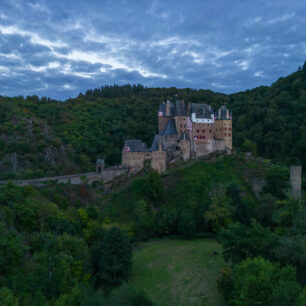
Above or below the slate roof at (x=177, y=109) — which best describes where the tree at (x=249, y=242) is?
below

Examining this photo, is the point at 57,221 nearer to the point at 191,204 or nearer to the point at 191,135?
the point at 191,204

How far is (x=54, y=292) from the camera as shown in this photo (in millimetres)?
22391

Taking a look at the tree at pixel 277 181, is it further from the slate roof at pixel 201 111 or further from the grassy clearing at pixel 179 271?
the slate roof at pixel 201 111

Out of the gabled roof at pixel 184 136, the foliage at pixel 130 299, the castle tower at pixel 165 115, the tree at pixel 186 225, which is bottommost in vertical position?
the tree at pixel 186 225

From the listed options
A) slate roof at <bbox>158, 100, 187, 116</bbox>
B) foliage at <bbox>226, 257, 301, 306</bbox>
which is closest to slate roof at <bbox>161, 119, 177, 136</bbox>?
slate roof at <bbox>158, 100, 187, 116</bbox>

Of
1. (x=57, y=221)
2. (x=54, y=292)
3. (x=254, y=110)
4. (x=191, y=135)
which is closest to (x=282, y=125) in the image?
(x=254, y=110)

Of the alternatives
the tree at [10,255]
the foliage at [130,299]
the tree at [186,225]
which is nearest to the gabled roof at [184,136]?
the tree at [186,225]

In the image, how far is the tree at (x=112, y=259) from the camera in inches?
1113

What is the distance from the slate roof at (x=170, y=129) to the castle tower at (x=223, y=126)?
9.60m

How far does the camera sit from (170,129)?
54.5 m

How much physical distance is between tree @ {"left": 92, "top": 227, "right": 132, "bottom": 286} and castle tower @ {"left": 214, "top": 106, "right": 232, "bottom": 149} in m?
34.7

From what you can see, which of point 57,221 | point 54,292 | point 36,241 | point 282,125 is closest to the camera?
point 54,292

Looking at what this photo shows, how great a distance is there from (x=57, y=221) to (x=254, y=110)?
67.6 meters

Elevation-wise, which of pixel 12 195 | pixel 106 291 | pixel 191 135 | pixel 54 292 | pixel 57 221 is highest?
pixel 191 135
